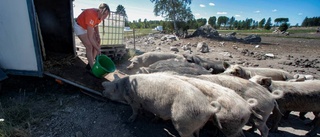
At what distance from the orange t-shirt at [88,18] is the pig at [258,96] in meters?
3.33

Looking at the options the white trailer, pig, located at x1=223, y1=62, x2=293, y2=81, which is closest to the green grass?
the white trailer

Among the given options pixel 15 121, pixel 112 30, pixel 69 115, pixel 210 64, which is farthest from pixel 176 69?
pixel 112 30

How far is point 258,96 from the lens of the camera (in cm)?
384

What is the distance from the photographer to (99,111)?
4.55m

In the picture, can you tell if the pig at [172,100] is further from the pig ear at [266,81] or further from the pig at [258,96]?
the pig ear at [266,81]

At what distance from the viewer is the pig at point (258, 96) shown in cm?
368

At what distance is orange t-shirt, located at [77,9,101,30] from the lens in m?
5.30

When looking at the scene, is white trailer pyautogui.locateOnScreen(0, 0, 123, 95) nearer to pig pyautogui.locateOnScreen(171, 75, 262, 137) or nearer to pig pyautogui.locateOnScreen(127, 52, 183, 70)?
pig pyautogui.locateOnScreen(127, 52, 183, 70)

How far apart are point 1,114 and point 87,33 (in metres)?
2.62

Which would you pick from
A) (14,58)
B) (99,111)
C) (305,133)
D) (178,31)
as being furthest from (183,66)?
(178,31)

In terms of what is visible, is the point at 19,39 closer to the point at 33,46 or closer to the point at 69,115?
the point at 33,46

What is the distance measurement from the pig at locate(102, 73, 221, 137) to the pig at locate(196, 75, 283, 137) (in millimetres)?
975

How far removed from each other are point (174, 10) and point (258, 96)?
84.2 ft

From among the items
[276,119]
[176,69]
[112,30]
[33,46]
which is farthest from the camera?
[112,30]
